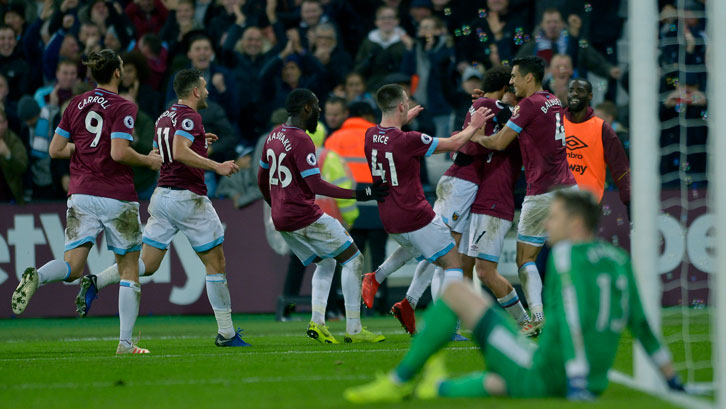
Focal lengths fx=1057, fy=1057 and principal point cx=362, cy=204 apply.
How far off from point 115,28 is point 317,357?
9971mm

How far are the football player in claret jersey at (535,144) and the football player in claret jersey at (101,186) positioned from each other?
3.09 meters

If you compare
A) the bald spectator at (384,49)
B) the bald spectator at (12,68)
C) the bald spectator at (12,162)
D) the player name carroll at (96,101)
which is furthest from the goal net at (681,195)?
the bald spectator at (12,68)

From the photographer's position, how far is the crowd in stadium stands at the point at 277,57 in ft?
46.3

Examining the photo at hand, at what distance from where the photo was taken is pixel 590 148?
10148 millimetres

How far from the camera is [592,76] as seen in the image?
15.5 meters

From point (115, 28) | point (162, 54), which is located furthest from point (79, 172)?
point (115, 28)

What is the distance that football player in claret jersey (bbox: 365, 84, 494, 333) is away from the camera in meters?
8.98

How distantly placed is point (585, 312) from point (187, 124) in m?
4.86

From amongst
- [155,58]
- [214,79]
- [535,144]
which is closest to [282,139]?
[535,144]

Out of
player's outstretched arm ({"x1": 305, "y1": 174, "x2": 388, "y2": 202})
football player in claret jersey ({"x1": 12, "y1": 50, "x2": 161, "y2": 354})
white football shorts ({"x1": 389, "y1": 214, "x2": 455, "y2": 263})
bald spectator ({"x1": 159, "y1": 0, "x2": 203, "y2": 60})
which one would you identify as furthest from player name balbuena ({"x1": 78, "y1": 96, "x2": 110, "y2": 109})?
bald spectator ({"x1": 159, "y1": 0, "x2": 203, "y2": 60})

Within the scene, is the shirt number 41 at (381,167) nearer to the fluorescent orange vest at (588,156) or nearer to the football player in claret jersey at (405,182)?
the football player in claret jersey at (405,182)

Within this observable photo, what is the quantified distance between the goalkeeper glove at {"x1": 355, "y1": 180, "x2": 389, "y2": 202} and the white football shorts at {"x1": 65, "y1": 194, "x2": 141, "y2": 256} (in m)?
1.93

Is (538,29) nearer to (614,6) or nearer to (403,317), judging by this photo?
(614,6)

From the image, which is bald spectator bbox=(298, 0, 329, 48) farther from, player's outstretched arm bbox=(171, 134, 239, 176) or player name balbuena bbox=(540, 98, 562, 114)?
player's outstretched arm bbox=(171, 134, 239, 176)
